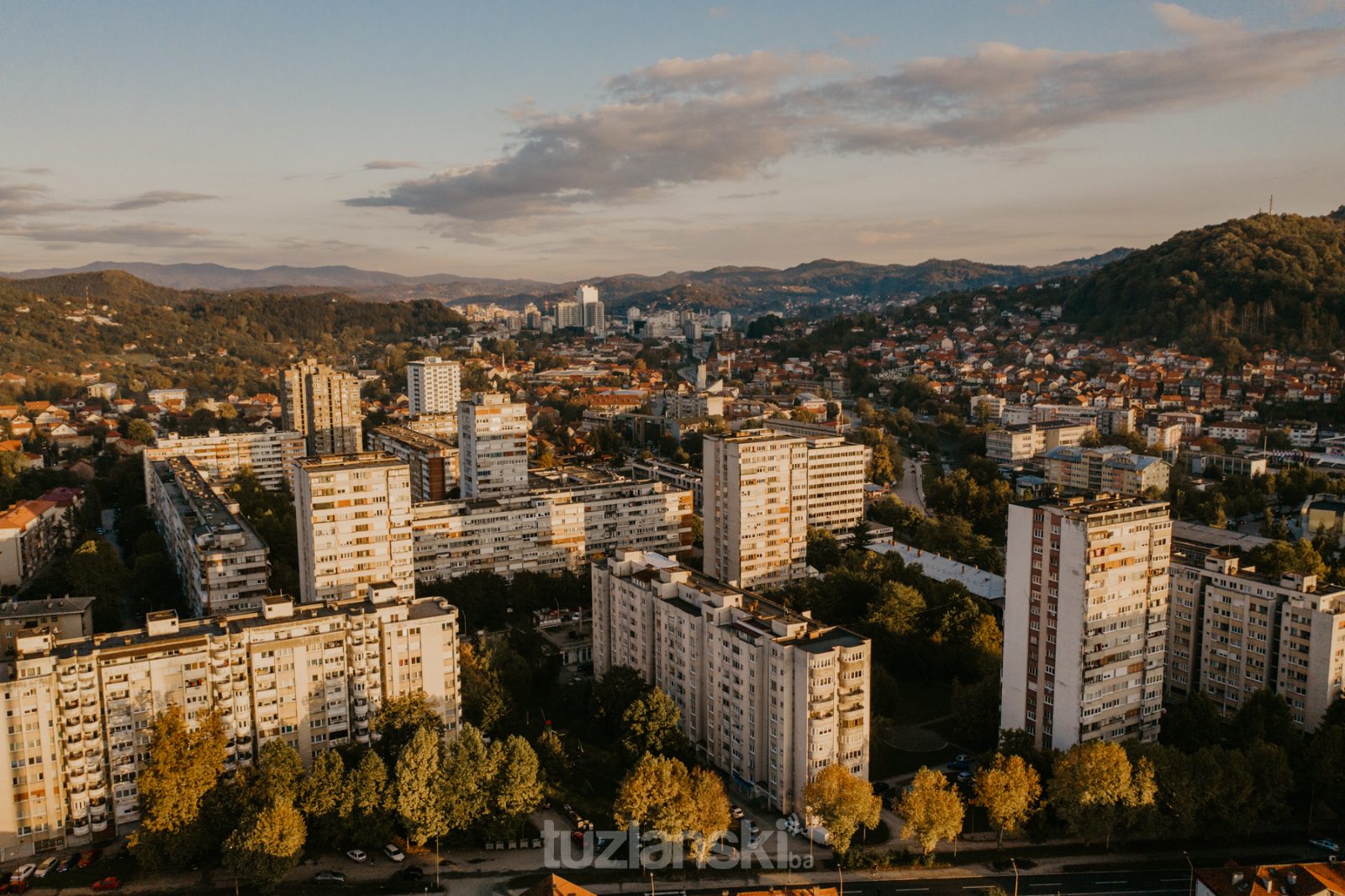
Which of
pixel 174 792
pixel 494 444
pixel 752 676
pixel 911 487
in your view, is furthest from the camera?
pixel 911 487

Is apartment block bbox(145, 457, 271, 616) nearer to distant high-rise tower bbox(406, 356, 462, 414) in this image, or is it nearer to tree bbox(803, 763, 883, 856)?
tree bbox(803, 763, 883, 856)

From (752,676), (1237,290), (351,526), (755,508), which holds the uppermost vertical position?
(1237,290)

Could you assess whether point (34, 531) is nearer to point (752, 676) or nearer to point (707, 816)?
point (752, 676)

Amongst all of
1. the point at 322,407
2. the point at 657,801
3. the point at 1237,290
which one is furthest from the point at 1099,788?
the point at 1237,290

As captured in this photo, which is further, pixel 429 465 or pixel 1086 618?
pixel 429 465

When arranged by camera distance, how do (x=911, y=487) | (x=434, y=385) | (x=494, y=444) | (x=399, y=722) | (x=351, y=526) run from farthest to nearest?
(x=434, y=385) < (x=911, y=487) < (x=494, y=444) < (x=351, y=526) < (x=399, y=722)

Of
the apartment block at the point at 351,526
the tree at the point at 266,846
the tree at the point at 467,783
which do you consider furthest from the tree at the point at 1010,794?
the apartment block at the point at 351,526

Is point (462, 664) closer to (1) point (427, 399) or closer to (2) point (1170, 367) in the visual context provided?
(1) point (427, 399)

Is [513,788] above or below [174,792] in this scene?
below
